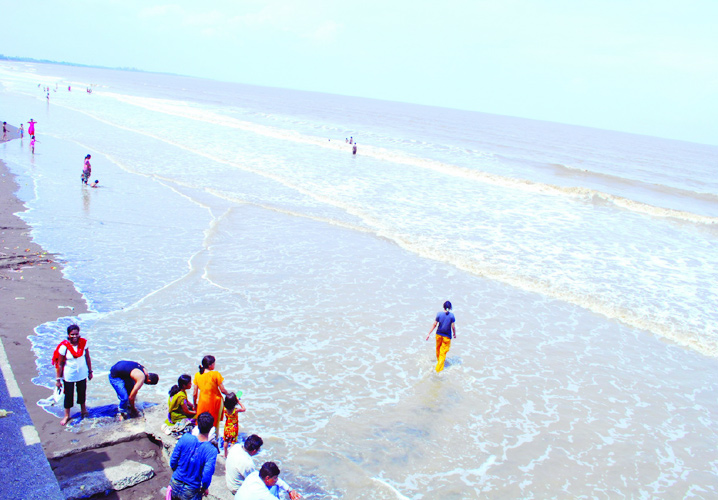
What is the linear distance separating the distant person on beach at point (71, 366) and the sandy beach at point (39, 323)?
1.19 ft

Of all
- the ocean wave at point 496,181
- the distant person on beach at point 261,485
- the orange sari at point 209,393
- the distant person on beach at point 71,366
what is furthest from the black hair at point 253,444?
the ocean wave at point 496,181

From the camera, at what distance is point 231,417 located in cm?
659

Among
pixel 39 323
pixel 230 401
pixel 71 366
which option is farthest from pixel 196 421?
pixel 39 323

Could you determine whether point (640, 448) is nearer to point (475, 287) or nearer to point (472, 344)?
point (472, 344)

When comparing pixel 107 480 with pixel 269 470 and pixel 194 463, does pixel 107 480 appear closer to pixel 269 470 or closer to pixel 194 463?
pixel 194 463

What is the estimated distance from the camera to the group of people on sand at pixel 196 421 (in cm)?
517

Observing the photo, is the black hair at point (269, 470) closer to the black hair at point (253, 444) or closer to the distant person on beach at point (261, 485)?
the distant person on beach at point (261, 485)

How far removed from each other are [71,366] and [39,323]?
3.55 m

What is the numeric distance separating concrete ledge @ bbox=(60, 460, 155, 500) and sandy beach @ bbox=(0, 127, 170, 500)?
3.5 inches

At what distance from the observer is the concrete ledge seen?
5.61 meters

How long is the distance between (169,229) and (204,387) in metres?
11.3

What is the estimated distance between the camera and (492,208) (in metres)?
25.9

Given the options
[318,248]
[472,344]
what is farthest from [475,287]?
[318,248]

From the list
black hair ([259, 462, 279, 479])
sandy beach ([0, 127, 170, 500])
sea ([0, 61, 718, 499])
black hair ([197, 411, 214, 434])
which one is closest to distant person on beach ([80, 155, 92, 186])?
sea ([0, 61, 718, 499])
